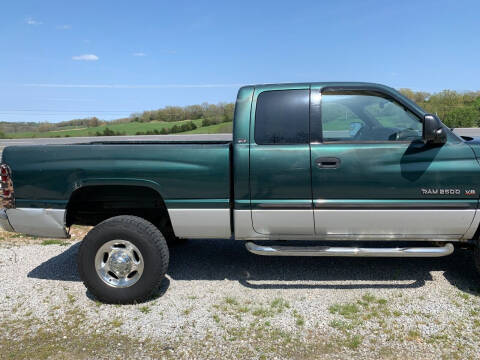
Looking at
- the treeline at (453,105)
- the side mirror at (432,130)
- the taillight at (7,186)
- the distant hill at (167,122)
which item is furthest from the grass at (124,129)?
the side mirror at (432,130)

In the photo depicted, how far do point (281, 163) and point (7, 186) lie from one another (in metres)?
2.63

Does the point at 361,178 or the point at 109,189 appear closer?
the point at 361,178

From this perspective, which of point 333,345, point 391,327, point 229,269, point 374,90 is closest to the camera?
point 333,345

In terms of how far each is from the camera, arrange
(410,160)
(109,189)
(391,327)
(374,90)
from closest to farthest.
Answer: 1. (391,327)
2. (410,160)
3. (374,90)
4. (109,189)

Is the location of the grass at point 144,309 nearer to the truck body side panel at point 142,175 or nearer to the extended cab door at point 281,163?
the truck body side panel at point 142,175

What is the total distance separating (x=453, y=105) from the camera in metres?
28.0

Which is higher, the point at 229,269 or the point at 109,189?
the point at 109,189

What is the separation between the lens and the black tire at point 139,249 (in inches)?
148

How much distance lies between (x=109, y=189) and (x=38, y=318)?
1.33 m

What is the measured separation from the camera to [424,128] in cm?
346

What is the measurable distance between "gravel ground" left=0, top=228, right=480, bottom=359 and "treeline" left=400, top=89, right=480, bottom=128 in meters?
17.8

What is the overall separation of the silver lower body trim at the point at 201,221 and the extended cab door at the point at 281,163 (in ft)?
0.93

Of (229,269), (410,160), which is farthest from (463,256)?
(229,269)

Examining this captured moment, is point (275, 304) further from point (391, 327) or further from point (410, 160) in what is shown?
point (410, 160)
